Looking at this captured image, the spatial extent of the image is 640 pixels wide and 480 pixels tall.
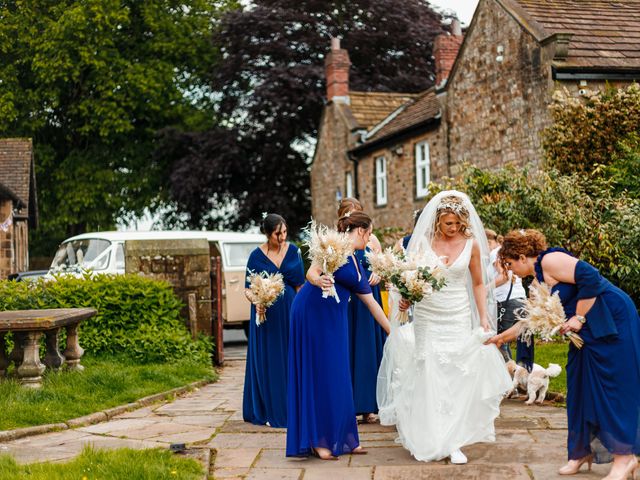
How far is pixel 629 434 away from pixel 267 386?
3954 mm

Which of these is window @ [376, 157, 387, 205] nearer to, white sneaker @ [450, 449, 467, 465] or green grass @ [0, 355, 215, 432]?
green grass @ [0, 355, 215, 432]

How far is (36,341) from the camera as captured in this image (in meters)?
9.63

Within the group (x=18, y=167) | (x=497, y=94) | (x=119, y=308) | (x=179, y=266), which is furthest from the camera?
(x=18, y=167)

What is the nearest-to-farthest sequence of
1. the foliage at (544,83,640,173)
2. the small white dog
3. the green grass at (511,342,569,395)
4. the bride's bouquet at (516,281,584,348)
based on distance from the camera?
the bride's bouquet at (516,281,584,348) < the small white dog < the green grass at (511,342,569,395) < the foliage at (544,83,640,173)

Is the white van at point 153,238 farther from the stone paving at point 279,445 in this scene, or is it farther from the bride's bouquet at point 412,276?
the bride's bouquet at point 412,276

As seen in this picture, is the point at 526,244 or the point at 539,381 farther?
the point at 539,381

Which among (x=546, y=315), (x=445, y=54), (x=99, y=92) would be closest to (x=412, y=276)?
(x=546, y=315)

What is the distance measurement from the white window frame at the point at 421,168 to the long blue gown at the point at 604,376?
65.2 feet

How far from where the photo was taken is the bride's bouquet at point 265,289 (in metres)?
8.52

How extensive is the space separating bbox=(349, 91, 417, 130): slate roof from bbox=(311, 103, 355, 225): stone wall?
0.79m

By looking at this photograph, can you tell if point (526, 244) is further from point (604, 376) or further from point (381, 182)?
point (381, 182)

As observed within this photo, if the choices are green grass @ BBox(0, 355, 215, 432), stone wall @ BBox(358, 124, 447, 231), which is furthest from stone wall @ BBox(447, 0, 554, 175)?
green grass @ BBox(0, 355, 215, 432)

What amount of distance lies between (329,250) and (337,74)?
25.6 metres

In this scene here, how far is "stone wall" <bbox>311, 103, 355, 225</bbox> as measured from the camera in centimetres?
3172
